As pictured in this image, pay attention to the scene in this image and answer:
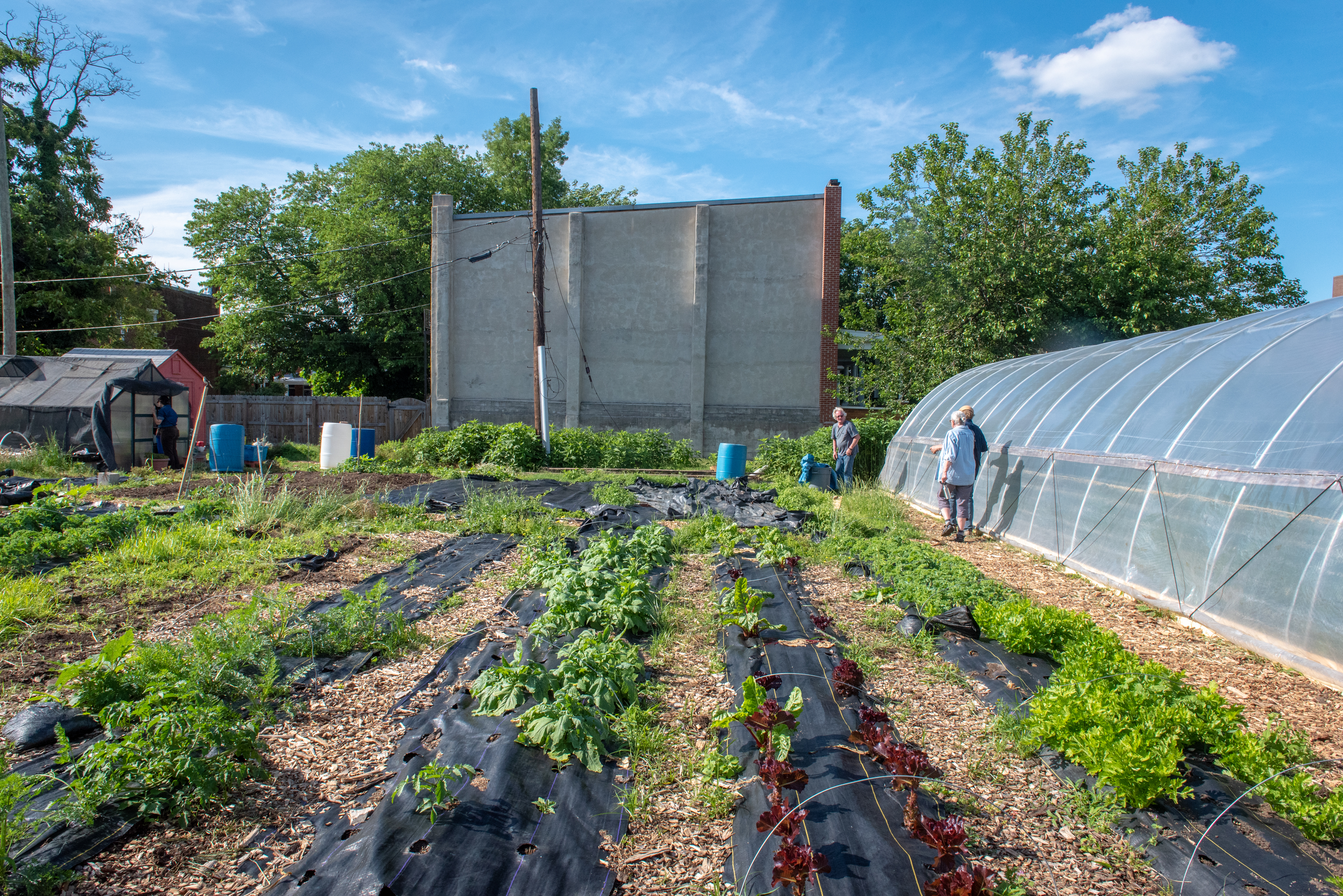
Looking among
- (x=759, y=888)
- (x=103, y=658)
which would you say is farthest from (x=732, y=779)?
(x=103, y=658)

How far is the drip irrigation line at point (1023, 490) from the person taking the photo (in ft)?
25.6

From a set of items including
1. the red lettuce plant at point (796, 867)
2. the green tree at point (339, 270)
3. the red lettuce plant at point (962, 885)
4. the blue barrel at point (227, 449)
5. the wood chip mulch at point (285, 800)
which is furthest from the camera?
the green tree at point (339, 270)

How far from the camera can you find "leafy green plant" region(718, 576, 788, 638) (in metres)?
4.53

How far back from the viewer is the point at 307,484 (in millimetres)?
11391

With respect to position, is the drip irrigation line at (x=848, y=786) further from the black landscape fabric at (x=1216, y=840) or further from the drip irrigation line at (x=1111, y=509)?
the drip irrigation line at (x=1111, y=509)

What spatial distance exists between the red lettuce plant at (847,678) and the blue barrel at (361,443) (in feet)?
47.2

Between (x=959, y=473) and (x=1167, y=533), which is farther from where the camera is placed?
(x=959, y=473)

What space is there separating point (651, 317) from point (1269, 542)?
719 inches

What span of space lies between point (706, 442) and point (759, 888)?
1920cm

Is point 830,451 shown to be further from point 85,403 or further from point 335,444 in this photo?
point 85,403

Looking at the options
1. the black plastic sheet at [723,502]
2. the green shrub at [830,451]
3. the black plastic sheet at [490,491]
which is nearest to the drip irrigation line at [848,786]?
the black plastic sheet at [723,502]

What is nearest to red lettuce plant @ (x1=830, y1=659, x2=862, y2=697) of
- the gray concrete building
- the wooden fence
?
the gray concrete building

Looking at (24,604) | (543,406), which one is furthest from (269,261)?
(24,604)

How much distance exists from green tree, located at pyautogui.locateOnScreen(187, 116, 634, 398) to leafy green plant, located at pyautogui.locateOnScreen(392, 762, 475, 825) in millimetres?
27400
